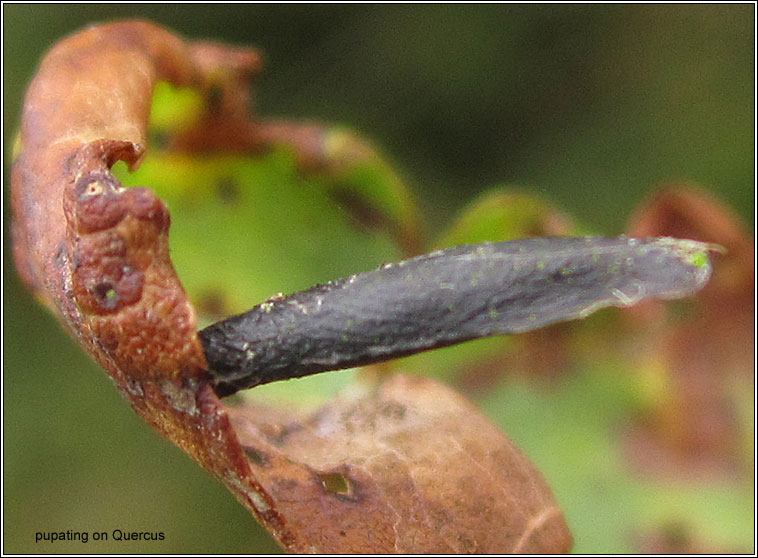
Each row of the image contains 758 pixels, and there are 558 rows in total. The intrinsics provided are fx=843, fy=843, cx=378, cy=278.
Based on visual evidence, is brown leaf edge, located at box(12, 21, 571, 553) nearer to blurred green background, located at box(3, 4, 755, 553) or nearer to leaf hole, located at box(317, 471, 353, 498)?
leaf hole, located at box(317, 471, 353, 498)

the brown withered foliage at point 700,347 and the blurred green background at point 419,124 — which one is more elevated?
the blurred green background at point 419,124

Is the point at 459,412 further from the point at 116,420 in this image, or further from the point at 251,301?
the point at 116,420

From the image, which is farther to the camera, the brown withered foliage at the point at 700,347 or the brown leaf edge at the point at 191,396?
the brown withered foliage at the point at 700,347

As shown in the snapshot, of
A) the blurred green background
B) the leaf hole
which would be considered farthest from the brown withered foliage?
the leaf hole

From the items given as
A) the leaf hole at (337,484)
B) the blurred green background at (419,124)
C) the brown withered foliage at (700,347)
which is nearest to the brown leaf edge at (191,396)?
the leaf hole at (337,484)

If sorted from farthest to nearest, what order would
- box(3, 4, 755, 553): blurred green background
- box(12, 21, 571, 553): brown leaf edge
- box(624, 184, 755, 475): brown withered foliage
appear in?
box(3, 4, 755, 553): blurred green background → box(624, 184, 755, 475): brown withered foliage → box(12, 21, 571, 553): brown leaf edge

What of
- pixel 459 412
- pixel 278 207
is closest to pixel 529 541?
pixel 459 412

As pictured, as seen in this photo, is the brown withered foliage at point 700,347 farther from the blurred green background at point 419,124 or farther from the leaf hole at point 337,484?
the leaf hole at point 337,484

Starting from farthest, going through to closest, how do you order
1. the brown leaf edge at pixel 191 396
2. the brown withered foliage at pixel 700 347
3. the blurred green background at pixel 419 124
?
the blurred green background at pixel 419 124, the brown withered foliage at pixel 700 347, the brown leaf edge at pixel 191 396
